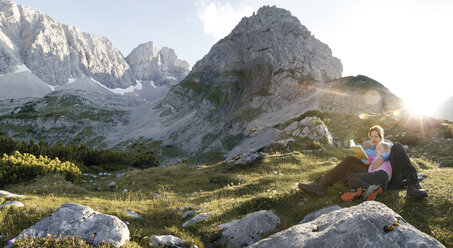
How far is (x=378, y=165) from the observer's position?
298 inches

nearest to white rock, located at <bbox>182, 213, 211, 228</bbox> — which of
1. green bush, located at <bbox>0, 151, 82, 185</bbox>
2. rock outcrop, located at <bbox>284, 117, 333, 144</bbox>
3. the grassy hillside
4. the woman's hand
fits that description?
the grassy hillside

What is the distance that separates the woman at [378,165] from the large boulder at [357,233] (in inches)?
121

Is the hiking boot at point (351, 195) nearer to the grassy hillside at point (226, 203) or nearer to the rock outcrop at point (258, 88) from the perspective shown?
the grassy hillside at point (226, 203)

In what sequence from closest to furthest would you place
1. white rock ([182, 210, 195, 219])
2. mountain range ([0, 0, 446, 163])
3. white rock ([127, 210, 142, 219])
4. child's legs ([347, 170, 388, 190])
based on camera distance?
child's legs ([347, 170, 388, 190]) < white rock ([127, 210, 142, 219]) < white rock ([182, 210, 195, 219]) < mountain range ([0, 0, 446, 163])

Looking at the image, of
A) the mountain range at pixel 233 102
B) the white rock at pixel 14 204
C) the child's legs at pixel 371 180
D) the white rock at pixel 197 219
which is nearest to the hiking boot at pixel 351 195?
the child's legs at pixel 371 180

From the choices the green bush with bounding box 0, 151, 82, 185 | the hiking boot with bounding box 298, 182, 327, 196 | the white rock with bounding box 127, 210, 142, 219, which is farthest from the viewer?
the green bush with bounding box 0, 151, 82, 185

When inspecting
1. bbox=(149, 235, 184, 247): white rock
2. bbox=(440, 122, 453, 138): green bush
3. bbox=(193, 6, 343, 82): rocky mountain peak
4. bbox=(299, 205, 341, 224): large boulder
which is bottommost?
bbox=(149, 235, 184, 247): white rock

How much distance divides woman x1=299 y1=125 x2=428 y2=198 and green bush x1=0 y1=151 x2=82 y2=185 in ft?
58.3

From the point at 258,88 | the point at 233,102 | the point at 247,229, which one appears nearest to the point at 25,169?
the point at 247,229

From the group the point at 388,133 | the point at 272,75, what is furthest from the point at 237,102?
the point at 388,133

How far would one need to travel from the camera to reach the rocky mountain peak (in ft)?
359

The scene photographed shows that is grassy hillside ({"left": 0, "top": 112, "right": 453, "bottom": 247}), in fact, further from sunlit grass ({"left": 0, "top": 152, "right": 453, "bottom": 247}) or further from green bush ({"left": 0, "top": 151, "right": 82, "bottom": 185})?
green bush ({"left": 0, "top": 151, "right": 82, "bottom": 185})

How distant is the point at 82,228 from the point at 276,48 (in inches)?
4612

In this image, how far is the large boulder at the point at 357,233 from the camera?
373 centimetres
